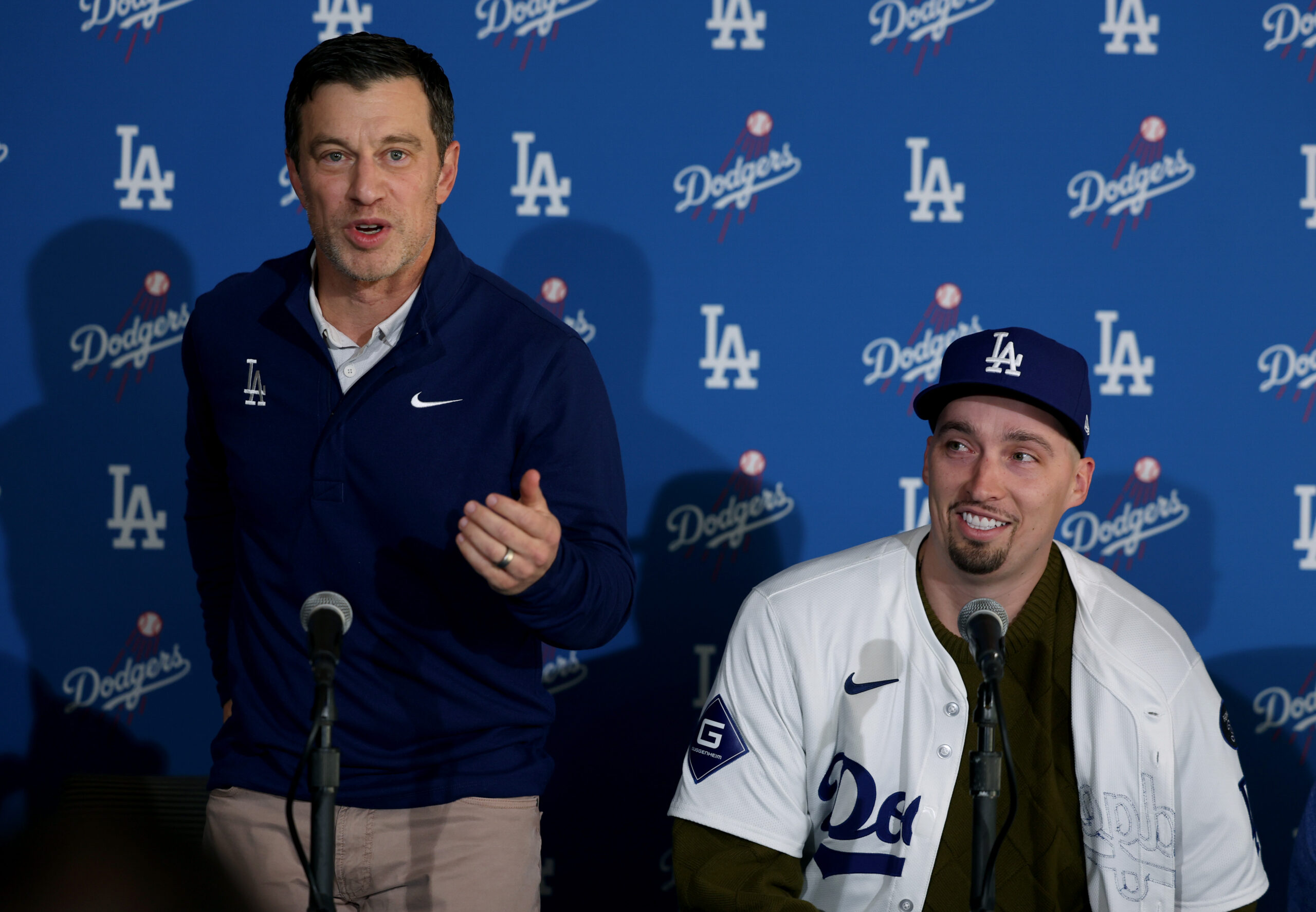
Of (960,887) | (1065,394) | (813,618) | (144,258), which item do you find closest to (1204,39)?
(1065,394)

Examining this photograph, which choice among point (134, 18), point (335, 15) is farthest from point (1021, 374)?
point (134, 18)

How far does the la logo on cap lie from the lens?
193 centimetres

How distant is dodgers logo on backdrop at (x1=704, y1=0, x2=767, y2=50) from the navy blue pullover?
3.78ft

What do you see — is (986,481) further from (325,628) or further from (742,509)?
(325,628)

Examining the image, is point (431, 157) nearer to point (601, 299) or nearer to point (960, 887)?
point (601, 299)

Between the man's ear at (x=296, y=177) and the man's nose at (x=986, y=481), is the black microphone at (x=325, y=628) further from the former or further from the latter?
the man's nose at (x=986, y=481)

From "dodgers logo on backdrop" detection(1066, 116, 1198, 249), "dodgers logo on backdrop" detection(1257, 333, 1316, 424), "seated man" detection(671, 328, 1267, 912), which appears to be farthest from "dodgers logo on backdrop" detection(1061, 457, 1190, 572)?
"seated man" detection(671, 328, 1267, 912)

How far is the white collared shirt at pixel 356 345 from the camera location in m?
1.80

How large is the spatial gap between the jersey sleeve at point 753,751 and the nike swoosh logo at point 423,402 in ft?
1.99

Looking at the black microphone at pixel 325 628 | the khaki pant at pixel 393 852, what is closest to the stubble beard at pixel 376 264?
the black microphone at pixel 325 628

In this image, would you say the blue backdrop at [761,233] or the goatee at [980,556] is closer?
the goatee at [980,556]

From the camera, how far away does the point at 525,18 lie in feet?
8.79

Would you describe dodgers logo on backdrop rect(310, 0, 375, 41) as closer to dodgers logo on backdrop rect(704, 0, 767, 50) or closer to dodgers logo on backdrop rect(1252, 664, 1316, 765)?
dodgers logo on backdrop rect(704, 0, 767, 50)

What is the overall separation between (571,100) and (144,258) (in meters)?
1.02
